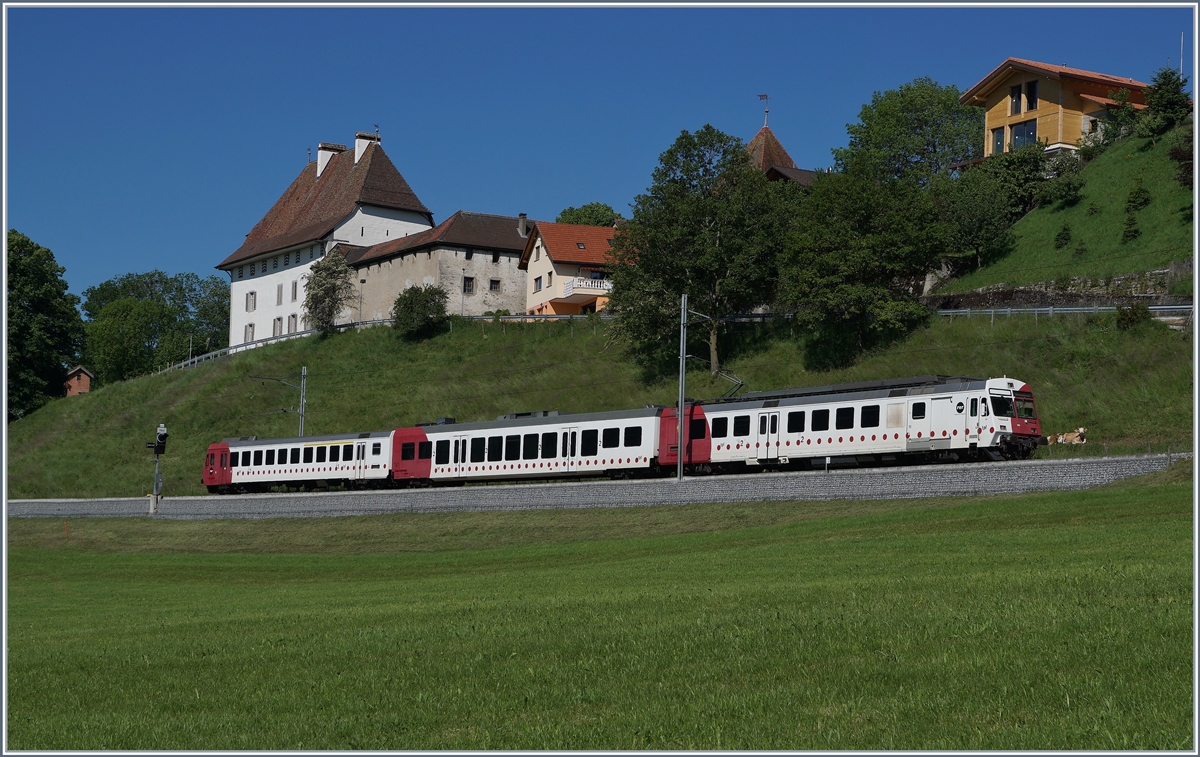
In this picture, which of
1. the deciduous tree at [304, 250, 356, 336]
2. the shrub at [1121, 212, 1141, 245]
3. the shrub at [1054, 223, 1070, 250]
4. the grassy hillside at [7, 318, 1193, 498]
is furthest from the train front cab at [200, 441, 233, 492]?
the shrub at [1121, 212, 1141, 245]

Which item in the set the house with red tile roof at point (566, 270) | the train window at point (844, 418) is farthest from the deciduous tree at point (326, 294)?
the train window at point (844, 418)

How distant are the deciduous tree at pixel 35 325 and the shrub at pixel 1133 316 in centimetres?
6985

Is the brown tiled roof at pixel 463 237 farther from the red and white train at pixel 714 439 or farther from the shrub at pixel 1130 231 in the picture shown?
the shrub at pixel 1130 231

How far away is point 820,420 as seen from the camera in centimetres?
3603

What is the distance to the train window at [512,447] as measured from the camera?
43.5 m

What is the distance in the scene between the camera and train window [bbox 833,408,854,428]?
35.3 metres

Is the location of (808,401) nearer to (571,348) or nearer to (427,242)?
(571,348)

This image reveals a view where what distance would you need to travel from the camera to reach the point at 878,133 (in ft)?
288

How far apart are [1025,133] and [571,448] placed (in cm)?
4793

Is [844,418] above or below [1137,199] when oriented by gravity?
below

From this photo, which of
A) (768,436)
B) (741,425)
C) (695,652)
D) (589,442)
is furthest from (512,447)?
(695,652)

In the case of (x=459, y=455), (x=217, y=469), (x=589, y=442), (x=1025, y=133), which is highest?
(x=1025, y=133)

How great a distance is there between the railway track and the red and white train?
2909 millimetres

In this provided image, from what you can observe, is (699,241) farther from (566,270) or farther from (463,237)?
(463,237)
